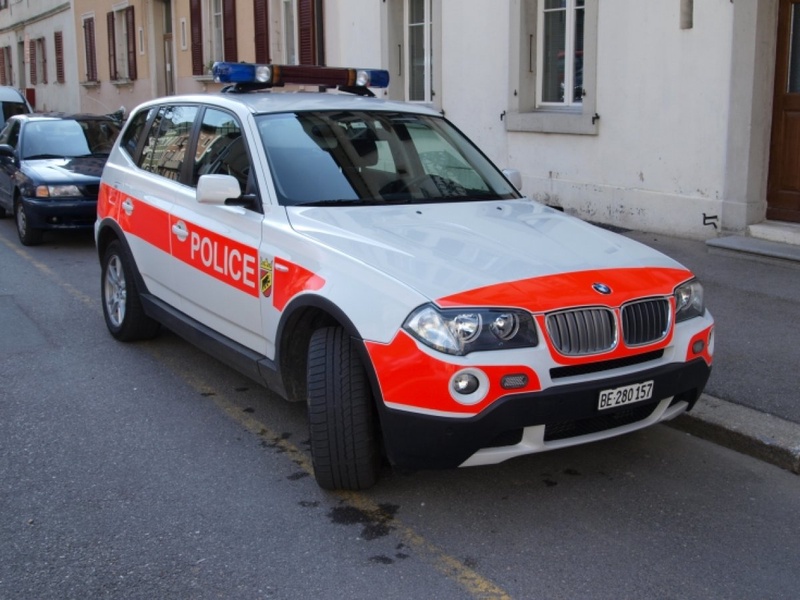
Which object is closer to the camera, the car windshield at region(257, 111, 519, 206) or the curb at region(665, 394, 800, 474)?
the curb at region(665, 394, 800, 474)

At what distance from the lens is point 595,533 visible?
412cm

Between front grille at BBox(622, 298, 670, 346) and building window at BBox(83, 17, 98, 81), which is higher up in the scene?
building window at BBox(83, 17, 98, 81)

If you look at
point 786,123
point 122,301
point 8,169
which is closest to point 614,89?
point 786,123

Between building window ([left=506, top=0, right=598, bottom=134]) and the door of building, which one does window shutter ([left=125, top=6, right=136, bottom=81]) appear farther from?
the door of building

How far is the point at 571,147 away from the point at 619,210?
1.08 m

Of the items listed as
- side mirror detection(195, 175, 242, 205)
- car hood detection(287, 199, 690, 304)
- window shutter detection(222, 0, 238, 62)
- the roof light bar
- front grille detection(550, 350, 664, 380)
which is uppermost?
window shutter detection(222, 0, 238, 62)

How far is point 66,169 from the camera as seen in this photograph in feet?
38.8

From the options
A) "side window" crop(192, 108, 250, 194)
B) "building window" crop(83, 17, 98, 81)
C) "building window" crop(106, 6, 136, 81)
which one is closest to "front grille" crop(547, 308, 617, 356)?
"side window" crop(192, 108, 250, 194)

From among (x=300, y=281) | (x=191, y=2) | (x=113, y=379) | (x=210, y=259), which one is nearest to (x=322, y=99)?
(x=210, y=259)

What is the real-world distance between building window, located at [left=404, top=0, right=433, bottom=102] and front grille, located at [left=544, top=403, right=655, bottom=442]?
10.4 metres

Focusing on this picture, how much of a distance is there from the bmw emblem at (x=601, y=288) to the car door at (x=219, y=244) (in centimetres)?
175

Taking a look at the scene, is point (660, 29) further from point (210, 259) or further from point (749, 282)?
point (210, 259)

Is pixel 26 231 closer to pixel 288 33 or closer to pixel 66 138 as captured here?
pixel 66 138

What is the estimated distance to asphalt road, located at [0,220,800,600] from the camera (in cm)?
371
